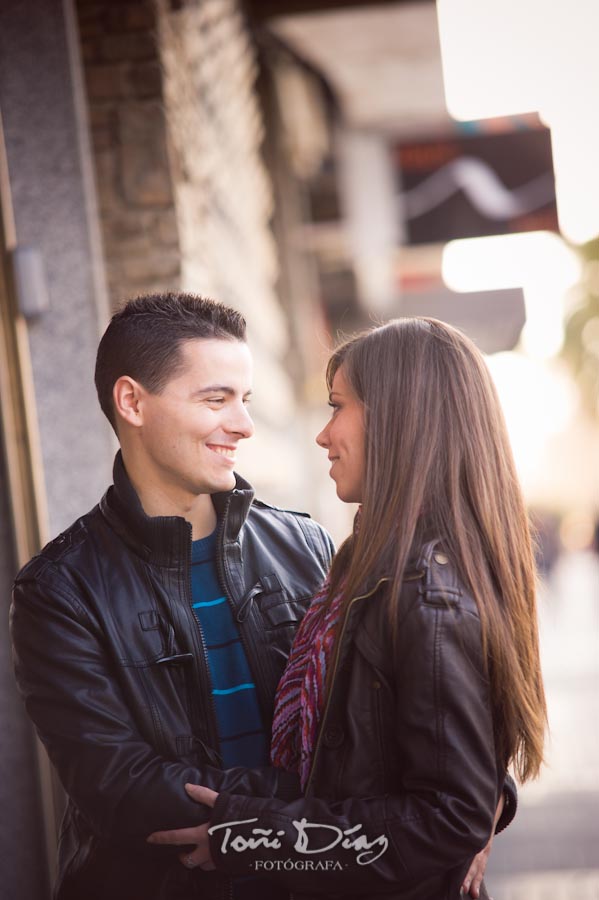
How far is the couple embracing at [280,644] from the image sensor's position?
6.82ft

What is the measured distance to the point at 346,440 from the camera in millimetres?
2367

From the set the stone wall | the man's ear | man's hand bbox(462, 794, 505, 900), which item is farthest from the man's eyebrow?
the stone wall

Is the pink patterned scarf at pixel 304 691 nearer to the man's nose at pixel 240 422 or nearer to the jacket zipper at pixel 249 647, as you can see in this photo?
the jacket zipper at pixel 249 647

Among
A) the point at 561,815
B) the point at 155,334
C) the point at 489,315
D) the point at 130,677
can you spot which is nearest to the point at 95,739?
the point at 130,677

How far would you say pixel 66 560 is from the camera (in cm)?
247

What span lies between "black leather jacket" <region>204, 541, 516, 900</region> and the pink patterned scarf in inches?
3.1

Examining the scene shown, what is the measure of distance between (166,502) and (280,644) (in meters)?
0.44

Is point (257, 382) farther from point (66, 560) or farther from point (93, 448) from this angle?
point (66, 560)

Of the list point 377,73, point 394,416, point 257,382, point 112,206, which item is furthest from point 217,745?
point 377,73

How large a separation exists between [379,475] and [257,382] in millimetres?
5315

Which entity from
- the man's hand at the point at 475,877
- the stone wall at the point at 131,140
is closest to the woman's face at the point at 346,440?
the man's hand at the point at 475,877

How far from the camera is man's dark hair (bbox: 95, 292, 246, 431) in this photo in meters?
2.58

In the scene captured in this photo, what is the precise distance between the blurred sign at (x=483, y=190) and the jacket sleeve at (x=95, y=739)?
6.28 m

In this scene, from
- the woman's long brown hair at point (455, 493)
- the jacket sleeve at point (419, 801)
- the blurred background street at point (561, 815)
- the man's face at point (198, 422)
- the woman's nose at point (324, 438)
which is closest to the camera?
the jacket sleeve at point (419, 801)
